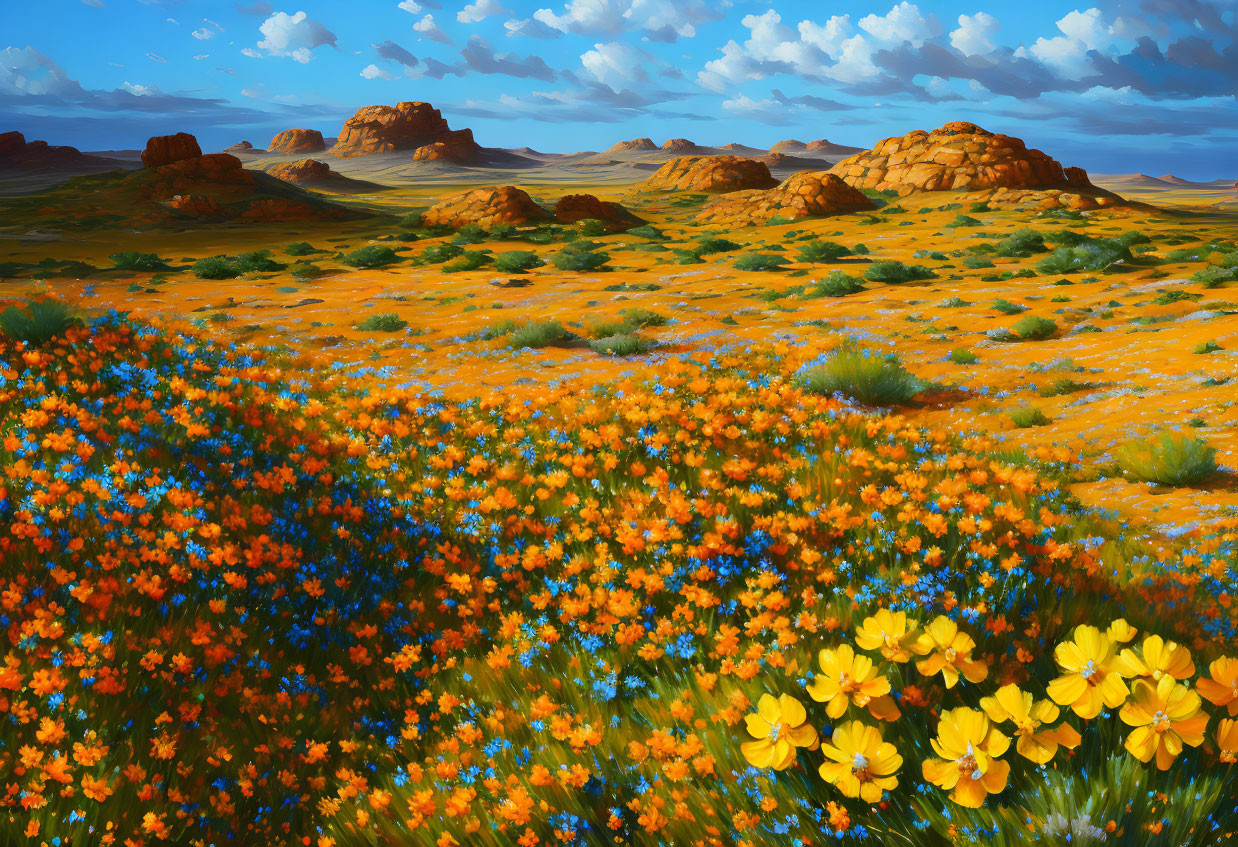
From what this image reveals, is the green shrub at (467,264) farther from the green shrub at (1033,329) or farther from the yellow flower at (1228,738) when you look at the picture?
the yellow flower at (1228,738)

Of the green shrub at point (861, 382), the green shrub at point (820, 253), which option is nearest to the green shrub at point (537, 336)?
the green shrub at point (861, 382)

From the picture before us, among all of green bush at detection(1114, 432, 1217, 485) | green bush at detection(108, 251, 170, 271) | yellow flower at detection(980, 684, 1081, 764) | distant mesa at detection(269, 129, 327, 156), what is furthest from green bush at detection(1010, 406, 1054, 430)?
distant mesa at detection(269, 129, 327, 156)

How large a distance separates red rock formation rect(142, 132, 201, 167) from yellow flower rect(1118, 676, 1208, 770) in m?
58.8

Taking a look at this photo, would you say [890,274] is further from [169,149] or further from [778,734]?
[169,149]

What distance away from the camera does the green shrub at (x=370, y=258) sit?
26.6 meters

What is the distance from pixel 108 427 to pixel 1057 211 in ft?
133

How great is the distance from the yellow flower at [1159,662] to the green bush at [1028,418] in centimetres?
631

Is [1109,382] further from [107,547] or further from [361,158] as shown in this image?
[361,158]

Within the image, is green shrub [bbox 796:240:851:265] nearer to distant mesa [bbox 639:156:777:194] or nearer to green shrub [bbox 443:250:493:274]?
green shrub [bbox 443:250:493:274]

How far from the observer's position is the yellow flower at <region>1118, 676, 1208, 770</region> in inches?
60.6

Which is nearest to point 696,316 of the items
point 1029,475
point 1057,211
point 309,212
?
point 1029,475

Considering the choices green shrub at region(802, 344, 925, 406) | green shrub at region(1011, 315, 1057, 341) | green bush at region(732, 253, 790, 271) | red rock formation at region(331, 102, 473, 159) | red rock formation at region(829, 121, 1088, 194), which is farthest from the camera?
red rock formation at region(331, 102, 473, 159)

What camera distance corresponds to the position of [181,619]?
9.06 ft

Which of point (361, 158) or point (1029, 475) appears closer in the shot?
point (1029, 475)
